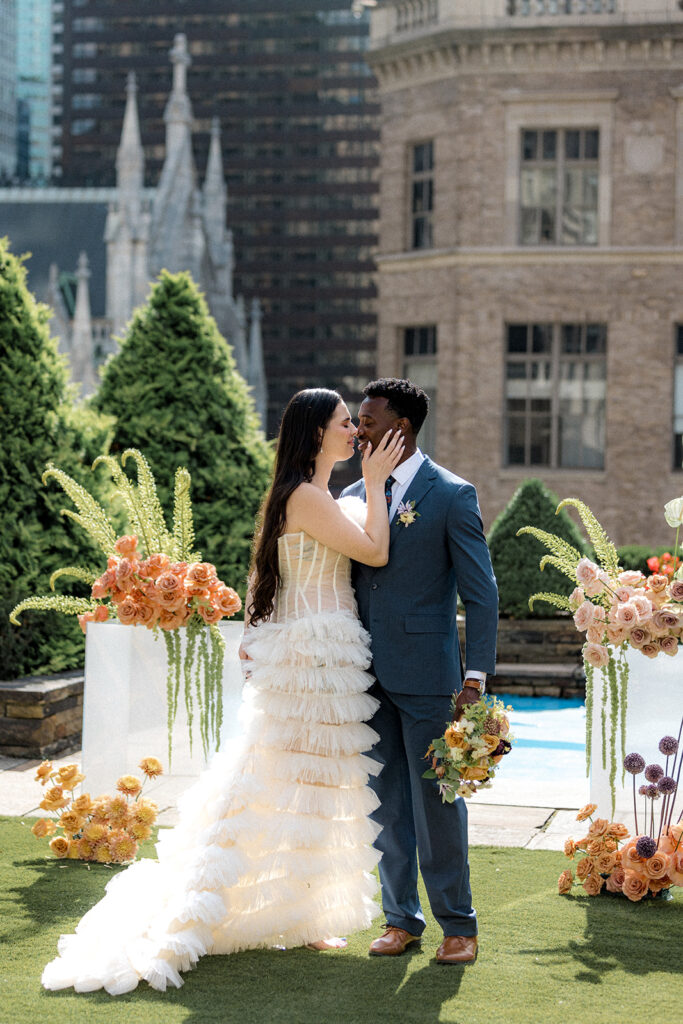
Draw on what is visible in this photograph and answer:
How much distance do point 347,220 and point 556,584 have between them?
98722 millimetres

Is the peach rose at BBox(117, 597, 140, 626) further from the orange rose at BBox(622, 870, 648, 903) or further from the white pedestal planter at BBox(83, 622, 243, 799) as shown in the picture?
the orange rose at BBox(622, 870, 648, 903)

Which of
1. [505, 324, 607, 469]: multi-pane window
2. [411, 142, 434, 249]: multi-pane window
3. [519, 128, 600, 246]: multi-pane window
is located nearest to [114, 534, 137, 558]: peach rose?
[505, 324, 607, 469]: multi-pane window

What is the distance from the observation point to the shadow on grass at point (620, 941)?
461cm

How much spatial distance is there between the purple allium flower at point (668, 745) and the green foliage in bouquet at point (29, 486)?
15.9ft

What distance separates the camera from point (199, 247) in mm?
46250

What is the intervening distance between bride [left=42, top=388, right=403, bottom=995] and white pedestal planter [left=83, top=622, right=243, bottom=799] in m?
1.45

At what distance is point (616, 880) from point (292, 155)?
358 feet

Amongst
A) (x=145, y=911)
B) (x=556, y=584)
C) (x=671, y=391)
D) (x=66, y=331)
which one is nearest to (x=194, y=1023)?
(x=145, y=911)

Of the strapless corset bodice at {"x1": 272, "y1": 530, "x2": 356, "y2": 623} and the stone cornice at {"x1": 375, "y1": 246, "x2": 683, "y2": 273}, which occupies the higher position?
the stone cornice at {"x1": 375, "y1": 246, "x2": 683, "y2": 273}

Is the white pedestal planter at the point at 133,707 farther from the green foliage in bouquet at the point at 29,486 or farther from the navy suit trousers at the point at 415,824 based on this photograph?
the green foliage in bouquet at the point at 29,486

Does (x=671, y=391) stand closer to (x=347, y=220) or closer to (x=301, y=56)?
(x=347, y=220)

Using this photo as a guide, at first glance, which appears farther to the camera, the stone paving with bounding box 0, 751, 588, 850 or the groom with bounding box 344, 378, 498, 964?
the stone paving with bounding box 0, 751, 588, 850

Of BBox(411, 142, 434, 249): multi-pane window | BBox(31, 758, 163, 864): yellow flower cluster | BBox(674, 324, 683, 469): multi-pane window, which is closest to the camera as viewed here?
BBox(31, 758, 163, 864): yellow flower cluster

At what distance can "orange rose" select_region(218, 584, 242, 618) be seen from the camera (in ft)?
20.0
